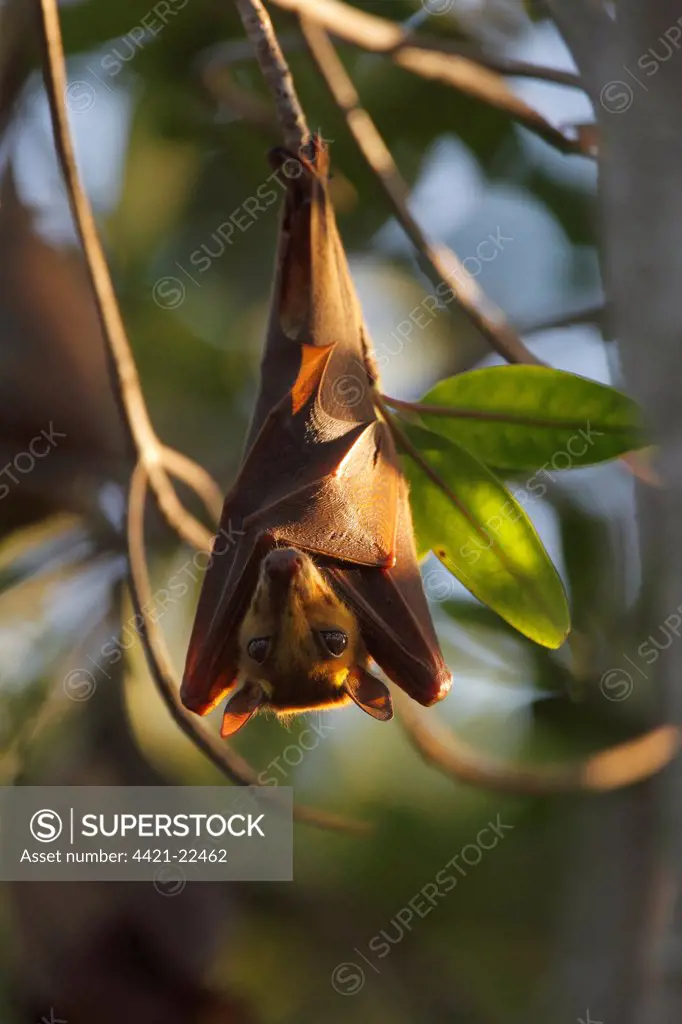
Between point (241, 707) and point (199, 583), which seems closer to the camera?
point (241, 707)

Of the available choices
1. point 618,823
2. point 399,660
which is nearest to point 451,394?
point 399,660

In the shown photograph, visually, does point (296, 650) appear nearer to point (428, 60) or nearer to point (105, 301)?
point (105, 301)

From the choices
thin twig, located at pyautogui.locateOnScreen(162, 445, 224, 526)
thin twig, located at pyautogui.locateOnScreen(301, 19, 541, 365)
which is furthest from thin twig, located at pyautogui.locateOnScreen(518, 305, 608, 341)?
thin twig, located at pyautogui.locateOnScreen(162, 445, 224, 526)

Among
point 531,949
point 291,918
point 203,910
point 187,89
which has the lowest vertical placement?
point 531,949

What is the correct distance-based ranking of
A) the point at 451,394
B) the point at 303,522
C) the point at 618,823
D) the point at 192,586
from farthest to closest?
the point at 618,823
the point at 192,586
the point at 451,394
the point at 303,522

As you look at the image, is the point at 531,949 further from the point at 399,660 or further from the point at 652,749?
the point at 399,660

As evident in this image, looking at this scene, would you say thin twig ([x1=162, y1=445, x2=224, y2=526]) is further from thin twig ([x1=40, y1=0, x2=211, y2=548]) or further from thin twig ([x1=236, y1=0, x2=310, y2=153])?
thin twig ([x1=236, y1=0, x2=310, y2=153])

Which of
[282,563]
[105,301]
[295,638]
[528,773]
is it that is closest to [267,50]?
[105,301]
